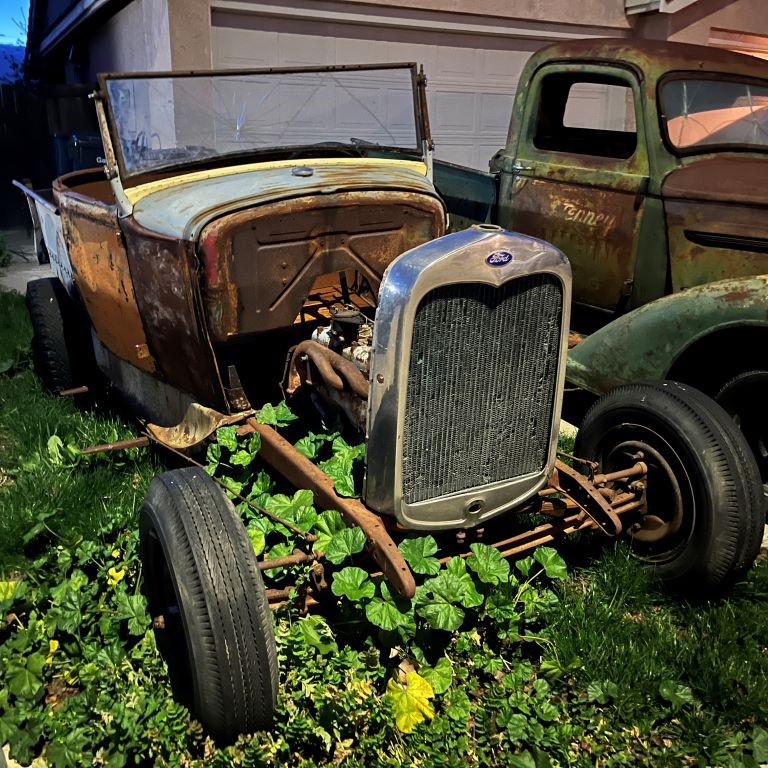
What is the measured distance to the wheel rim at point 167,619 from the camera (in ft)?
7.64

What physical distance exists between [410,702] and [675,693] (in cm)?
82

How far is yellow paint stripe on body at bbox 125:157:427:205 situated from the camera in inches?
124

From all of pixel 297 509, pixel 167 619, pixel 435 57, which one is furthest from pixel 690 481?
pixel 435 57

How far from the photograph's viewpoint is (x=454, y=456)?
234cm

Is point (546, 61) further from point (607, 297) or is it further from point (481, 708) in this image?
point (481, 708)

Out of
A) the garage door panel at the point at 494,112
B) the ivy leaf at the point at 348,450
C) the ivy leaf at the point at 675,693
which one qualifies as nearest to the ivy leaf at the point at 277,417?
the ivy leaf at the point at 348,450

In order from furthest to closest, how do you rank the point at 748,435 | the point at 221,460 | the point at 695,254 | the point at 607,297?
the point at 607,297 < the point at 695,254 < the point at 748,435 < the point at 221,460

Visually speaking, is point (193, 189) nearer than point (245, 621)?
No

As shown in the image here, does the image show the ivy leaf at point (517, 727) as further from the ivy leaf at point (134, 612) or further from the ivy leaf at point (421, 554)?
the ivy leaf at point (134, 612)

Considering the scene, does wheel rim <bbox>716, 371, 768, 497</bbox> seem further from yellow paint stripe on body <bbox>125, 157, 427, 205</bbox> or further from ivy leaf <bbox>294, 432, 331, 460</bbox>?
ivy leaf <bbox>294, 432, 331, 460</bbox>

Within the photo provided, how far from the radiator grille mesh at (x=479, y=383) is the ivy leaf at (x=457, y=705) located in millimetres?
598

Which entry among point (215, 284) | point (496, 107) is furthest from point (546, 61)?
point (496, 107)

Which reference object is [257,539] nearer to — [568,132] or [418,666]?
[418,666]

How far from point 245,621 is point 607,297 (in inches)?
118
